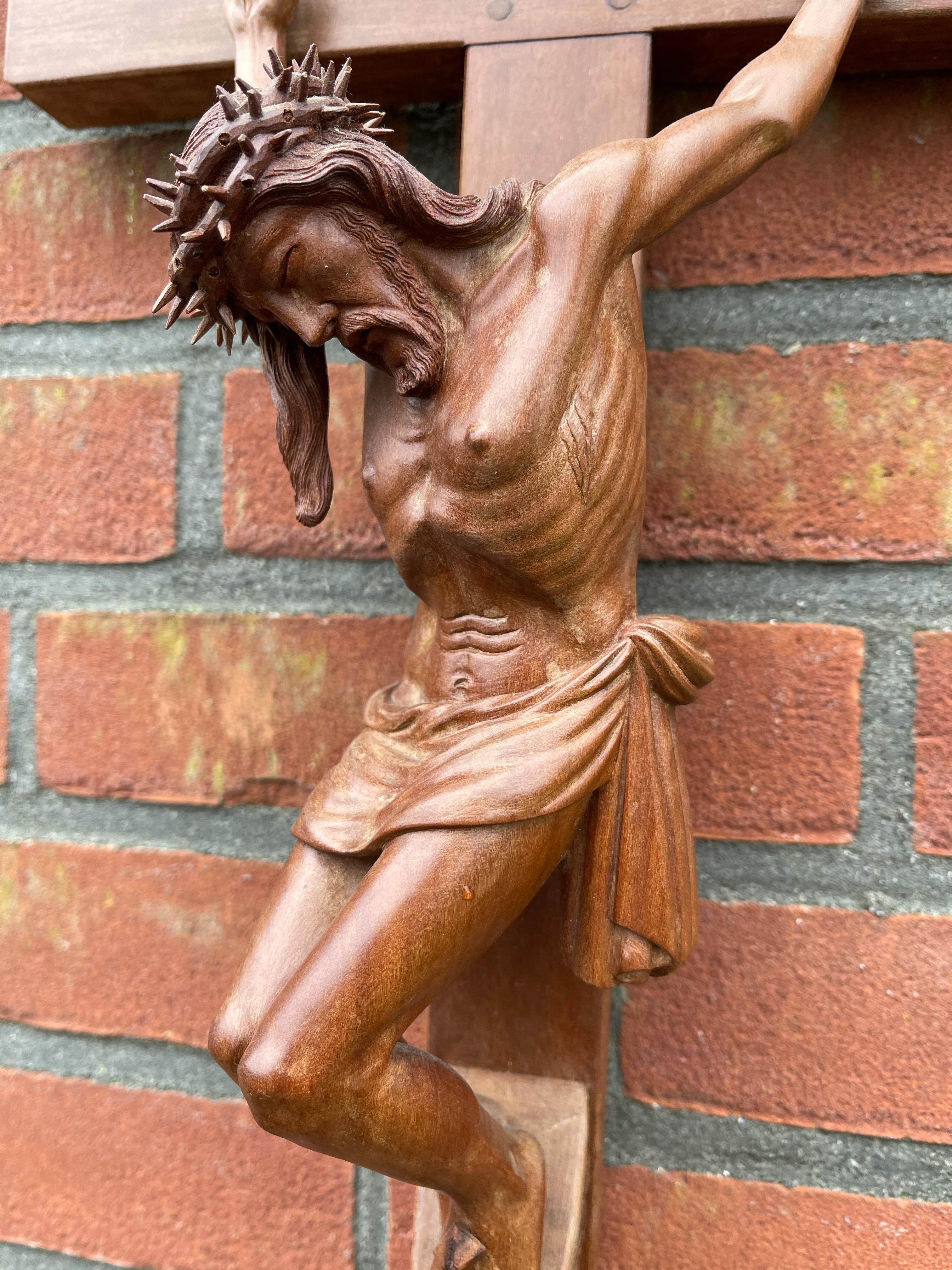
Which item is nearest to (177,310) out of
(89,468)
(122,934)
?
(89,468)

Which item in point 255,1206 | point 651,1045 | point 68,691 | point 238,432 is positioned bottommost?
point 255,1206

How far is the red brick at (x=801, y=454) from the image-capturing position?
51 cm

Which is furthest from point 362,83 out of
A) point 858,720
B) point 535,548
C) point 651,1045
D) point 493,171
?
point 651,1045

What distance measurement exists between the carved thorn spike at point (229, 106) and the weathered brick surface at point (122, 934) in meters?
0.38

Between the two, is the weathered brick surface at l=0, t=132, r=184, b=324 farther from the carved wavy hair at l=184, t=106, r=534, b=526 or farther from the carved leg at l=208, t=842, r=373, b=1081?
the carved leg at l=208, t=842, r=373, b=1081

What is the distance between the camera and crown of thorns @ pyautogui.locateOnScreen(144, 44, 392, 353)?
376 millimetres

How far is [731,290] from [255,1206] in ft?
1.84

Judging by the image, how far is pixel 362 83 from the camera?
1.76 feet

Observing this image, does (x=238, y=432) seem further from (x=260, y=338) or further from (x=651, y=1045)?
(x=651, y=1045)

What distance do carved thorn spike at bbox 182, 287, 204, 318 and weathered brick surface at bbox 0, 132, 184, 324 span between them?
226 millimetres

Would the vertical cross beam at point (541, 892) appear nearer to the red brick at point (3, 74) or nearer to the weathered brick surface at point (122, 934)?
the weathered brick surface at point (122, 934)

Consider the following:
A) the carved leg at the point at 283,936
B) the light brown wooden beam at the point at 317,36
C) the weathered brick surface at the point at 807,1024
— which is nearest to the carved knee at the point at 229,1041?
the carved leg at the point at 283,936

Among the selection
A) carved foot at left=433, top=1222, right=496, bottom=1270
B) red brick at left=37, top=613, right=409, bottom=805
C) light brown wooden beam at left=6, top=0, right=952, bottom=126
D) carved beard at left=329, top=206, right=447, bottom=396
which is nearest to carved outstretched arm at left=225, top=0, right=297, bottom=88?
light brown wooden beam at left=6, top=0, right=952, bottom=126

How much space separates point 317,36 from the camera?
509 mm
